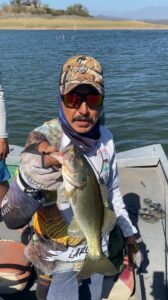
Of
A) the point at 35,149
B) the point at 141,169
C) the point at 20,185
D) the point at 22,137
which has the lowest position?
the point at 22,137

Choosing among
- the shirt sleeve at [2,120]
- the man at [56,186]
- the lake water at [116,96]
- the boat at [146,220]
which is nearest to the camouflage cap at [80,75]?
the man at [56,186]

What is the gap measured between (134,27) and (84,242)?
87511 millimetres

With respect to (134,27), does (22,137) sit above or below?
above

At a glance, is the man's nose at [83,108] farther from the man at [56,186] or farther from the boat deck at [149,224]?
the boat deck at [149,224]

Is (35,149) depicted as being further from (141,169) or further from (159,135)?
(159,135)

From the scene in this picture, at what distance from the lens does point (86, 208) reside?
2.12 metres

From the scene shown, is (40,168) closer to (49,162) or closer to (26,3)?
(49,162)

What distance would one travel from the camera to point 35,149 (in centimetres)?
213

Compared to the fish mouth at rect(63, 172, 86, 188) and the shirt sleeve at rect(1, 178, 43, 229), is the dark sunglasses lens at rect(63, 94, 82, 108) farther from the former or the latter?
the fish mouth at rect(63, 172, 86, 188)

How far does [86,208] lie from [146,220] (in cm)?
272

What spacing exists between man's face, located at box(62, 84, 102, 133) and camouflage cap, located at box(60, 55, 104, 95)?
0.08 ft

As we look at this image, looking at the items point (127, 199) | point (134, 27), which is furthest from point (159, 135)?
point (134, 27)

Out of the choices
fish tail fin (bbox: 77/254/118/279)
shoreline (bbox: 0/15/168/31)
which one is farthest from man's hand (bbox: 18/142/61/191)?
shoreline (bbox: 0/15/168/31)

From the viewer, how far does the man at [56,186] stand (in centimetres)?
220
